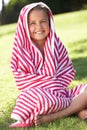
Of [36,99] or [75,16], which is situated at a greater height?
[36,99]

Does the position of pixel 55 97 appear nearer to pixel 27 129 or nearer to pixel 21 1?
pixel 27 129

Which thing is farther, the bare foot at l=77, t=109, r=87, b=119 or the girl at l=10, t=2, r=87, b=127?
the bare foot at l=77, t=109, r=87, b=119

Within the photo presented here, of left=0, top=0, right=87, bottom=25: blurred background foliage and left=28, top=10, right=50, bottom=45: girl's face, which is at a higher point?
left=28, top=10, right=50, bottom=45: girl's face

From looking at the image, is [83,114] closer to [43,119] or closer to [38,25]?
[43,119]

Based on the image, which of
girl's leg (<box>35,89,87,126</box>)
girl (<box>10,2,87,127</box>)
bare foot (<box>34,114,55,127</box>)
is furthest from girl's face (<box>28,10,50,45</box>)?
bare foot (<box>34,114,55,127</box>)

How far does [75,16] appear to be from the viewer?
29.6 meters

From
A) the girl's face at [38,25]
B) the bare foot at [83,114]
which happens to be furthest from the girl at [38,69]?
the bare foot at [83,114]

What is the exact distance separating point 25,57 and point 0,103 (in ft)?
4.20

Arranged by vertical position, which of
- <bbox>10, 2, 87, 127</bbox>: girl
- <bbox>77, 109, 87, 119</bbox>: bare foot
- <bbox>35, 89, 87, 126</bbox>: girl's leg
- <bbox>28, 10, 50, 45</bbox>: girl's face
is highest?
<bbox>28, 10, 50, 45</bbox>: girl's face

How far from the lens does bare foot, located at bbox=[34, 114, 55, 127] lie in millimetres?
4738

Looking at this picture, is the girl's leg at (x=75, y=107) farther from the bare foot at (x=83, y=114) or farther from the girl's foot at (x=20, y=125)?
the girl's foot at (x=20, y=125)

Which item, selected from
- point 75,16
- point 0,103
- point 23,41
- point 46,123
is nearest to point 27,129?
point 46,123

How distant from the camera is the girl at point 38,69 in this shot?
15.8 feet

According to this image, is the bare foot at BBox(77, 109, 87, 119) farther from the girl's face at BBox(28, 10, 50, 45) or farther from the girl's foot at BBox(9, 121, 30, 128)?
the girl's face at BBox(28, 10, 50, 45)
